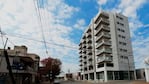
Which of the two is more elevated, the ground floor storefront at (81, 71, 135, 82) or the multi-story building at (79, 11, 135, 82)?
the multi-story building at (79, 11, 135, 82)

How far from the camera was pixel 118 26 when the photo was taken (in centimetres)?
6225

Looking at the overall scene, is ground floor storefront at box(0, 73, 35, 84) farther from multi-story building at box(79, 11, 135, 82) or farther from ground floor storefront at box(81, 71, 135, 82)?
multi-story building at box(79, 11, 135, 82)

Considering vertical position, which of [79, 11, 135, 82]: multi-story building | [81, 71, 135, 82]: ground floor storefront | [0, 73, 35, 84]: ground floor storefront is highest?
[79, 11, 135, 82]: multi-story building

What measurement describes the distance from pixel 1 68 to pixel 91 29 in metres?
51.4

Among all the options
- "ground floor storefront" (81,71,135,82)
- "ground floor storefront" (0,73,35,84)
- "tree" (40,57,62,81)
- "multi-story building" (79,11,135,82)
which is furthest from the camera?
"tree" (40,57,62,81)

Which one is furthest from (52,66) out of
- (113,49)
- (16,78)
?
(16,78)

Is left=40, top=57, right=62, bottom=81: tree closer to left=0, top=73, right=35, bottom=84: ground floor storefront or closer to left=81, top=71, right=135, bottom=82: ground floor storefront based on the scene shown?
left=81, top=71, right=135, bottom=82: ground floor storefront

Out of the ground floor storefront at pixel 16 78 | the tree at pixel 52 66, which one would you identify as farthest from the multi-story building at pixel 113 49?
the ground floor storefront at pixel 16 78

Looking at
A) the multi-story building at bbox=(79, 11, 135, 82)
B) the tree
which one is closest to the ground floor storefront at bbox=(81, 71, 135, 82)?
the multi-story building at bbox=(79, 11, 135, 82)

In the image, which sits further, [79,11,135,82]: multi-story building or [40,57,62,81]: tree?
[40,57,62,81]: tree

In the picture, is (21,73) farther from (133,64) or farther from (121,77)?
(133,64)

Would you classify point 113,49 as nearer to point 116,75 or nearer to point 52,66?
point 116,75

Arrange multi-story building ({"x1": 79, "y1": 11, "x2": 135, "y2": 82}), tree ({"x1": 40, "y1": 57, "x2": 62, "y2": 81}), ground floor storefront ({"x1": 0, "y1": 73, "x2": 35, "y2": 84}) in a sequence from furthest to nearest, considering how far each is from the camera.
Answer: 1. tree ({"x1": 40, "y1": 57, "x2": 62, "y2": 81})
2. multi-story building ({"x1": 79, "y1": 11, "x2": 135, "y2": 82})
3. ground floor storefront ({"x1": 0, "y1": 73, "x2": 35, "y2": 84})

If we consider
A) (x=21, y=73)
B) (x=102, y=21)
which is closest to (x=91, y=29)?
(x=102, y=21)
